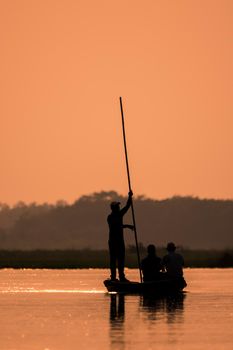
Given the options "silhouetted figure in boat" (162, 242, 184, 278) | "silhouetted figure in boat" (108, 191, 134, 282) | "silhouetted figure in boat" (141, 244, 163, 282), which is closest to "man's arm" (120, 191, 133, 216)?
"silhouetted figure in boat" (108, 191, 134, 282)

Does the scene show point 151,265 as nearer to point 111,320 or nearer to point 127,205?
point 127,205

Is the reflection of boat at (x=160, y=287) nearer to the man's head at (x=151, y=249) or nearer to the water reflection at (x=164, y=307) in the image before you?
the water reflection at (x=164, y=307)

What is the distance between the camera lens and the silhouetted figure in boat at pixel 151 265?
33.8 meters

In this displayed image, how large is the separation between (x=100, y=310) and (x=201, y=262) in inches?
1648

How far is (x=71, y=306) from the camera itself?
28578 millimetres

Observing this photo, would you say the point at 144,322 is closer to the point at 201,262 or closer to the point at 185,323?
the point at 185,323

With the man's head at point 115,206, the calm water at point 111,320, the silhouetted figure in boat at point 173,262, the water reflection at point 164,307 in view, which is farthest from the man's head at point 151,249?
the man's head at point 115,206

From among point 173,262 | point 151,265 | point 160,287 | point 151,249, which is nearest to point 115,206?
point 151,249

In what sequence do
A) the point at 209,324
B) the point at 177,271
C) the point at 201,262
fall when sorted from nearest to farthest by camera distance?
1. the point at 209,324
2. the point at 177,271
3. the point at 201,262

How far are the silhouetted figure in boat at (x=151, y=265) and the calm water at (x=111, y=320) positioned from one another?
928 millimetres

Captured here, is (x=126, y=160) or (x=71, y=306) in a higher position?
(x=126, y=160)

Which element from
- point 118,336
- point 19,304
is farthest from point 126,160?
point 118,336

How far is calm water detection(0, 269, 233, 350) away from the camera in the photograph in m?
20.7

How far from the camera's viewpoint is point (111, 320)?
2459cm
